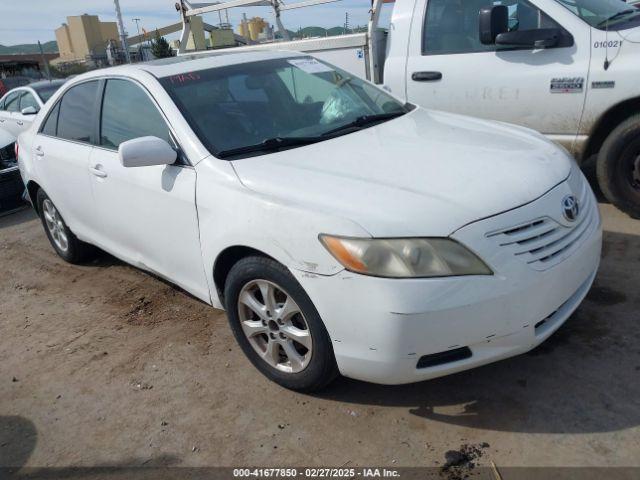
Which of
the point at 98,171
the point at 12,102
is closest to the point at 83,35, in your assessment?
the point at 12,102

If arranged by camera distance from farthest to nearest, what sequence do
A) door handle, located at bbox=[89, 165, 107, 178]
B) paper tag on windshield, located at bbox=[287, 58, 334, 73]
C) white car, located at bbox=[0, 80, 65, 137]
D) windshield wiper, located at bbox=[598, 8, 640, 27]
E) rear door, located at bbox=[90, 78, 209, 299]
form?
white car, located at bbox=[0, 80, 65, 137] < windshield wiper, located at bbox=[598, 8, 640, 27] < paper tag on windshield, located at bbox=[287, 58, 334, 73] < door handle, located at bbox=[89, 165, 107, 178] < rear door, located at bbox=[90, 78, 209, 299]

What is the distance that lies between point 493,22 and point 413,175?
250cm

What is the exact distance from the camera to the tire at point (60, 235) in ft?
15.6

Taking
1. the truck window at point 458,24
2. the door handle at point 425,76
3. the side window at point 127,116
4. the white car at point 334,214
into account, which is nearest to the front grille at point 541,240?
the white car at point 334,214

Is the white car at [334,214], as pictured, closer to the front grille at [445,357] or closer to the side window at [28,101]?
the front grille at [445,357]

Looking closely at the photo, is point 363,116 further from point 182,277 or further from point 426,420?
point 426,420

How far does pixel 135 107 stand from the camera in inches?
136

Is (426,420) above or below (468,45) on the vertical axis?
below

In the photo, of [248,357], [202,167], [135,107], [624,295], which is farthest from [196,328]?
[624,295]

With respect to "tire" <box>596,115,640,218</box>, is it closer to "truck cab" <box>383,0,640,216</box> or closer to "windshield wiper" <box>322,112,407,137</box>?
"truck cab" <box>383,0,640,216</box>

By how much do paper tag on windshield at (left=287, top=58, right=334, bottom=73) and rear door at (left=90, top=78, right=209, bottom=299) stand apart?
1.06 metres

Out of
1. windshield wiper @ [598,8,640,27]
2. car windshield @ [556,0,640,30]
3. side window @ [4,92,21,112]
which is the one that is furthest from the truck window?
side window @ [4,92,21,112]

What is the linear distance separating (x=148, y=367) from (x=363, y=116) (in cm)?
197

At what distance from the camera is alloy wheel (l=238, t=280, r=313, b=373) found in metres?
2.58
